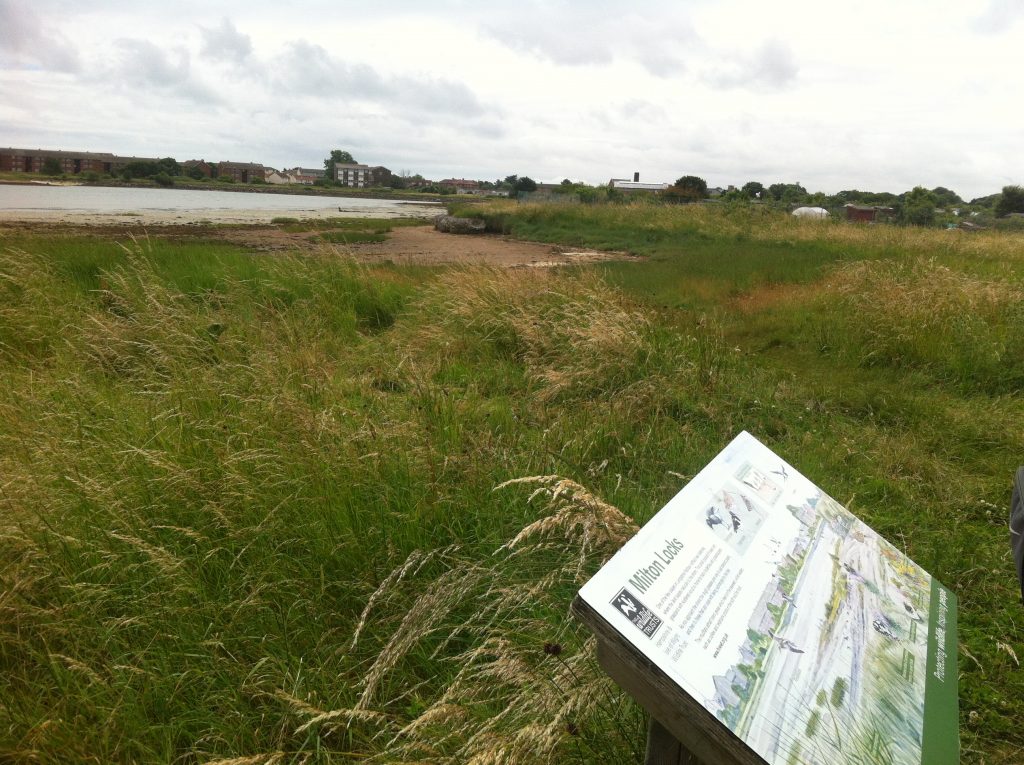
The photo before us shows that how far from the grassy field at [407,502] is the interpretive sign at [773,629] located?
0.42m

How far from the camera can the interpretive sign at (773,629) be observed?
1.03 m

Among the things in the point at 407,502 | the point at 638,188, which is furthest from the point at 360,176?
the point at 407,502

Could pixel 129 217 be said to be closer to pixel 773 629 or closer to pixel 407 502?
pixel 407 502

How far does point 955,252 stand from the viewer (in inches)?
517

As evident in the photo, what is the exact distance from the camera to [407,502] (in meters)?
2.55

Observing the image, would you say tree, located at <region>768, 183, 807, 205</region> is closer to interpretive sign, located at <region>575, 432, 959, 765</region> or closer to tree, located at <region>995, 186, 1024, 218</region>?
tree, located at <region>995, 186, 1024, 218</region>

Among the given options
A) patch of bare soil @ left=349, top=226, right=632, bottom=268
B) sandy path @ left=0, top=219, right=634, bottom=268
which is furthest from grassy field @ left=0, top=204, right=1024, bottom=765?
sandy path @ left=0, top=219, right=634, bottom=268

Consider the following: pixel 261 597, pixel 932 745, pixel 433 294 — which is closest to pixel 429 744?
pixel 261 597

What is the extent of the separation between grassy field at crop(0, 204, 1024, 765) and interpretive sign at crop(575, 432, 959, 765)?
419 mm

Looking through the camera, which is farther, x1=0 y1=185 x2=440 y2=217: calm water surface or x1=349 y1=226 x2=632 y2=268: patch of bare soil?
x1=0 y1=185 x2=440 y2=217: calm water surface

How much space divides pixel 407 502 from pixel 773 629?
63.5 inches

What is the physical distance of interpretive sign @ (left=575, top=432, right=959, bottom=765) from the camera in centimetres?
103

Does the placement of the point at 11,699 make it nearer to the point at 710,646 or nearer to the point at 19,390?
the point at 710,646

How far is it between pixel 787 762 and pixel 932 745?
477 millimetres
